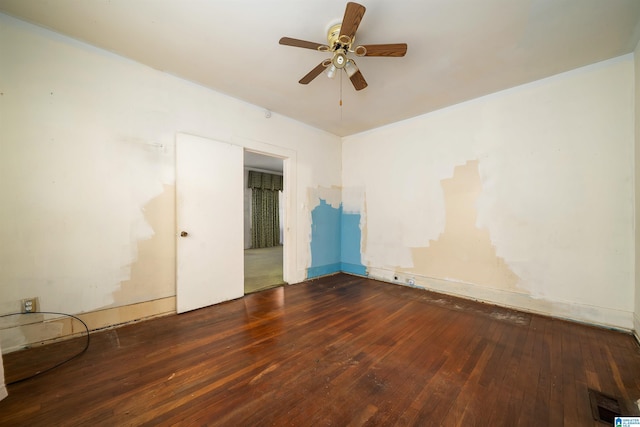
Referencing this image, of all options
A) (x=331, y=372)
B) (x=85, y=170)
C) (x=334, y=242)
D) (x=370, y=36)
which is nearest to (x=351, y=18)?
(x=370, y=36)

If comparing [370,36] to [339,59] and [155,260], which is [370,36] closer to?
[339,59]

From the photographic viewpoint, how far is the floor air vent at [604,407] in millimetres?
1358

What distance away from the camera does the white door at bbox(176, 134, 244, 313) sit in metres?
2.80

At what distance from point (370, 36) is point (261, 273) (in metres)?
4.11

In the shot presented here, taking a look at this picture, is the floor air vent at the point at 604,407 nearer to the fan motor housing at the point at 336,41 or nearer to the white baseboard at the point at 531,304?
the white baseboard at the point at 531,304

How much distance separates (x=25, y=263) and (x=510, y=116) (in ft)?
17.8

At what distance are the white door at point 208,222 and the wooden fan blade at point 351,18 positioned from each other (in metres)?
2.09

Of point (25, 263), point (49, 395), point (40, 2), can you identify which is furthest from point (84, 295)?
point (40, 2)

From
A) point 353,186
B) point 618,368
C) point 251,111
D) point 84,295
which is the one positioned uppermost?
point 251,111

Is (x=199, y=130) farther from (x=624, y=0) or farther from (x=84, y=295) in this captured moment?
(x=624, y=0)

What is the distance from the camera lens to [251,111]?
11.5 ft

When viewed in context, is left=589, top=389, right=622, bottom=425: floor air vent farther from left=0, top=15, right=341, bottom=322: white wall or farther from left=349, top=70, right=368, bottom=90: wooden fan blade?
left=0, top=15, right=341, bottom=322: white wall

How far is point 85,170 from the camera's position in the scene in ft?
7.50

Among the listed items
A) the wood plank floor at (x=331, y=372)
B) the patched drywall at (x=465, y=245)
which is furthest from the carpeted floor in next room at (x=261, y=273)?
the patched drywall at (x=465, y=245)
